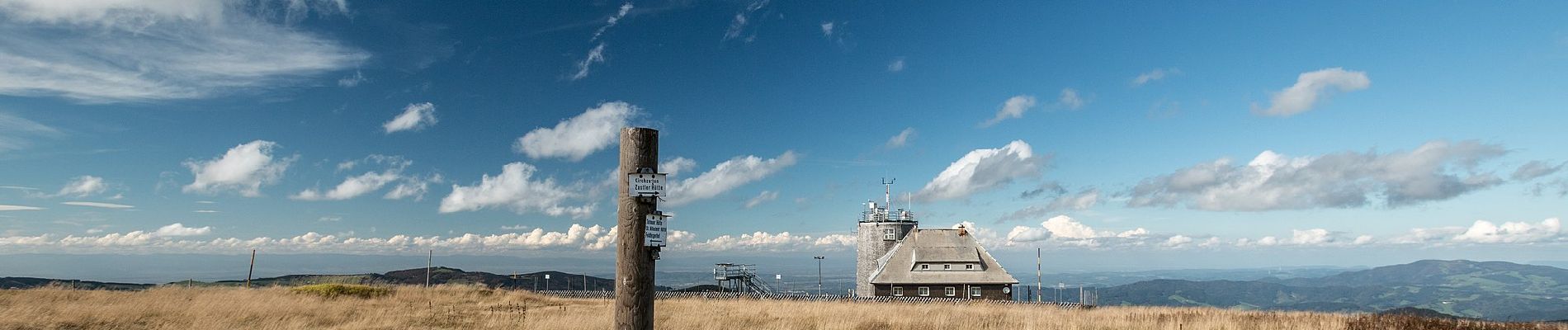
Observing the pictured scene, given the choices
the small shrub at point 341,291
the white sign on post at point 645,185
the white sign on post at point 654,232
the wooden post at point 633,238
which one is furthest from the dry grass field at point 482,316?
the white sign on post at point 645,185

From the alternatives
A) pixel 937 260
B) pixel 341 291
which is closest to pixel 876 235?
pixel 937 260

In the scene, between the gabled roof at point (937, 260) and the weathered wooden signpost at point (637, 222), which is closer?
the weathered wooden signpost at point (637, 222)

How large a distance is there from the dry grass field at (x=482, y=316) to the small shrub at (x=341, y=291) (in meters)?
0.52

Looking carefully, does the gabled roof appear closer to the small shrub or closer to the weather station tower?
the weather station tower

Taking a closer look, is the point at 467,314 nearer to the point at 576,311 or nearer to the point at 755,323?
the point at 576,311

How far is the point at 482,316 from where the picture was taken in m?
18.5

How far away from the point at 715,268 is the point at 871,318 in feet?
156

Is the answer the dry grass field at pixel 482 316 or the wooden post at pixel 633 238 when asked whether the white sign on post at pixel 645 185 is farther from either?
the dry grass field at pixel 482 316

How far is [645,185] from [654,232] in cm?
49

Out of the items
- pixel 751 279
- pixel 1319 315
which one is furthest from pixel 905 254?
pixel 1319 315

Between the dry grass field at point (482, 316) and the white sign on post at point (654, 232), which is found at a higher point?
the white sign on post at point (654, 232)

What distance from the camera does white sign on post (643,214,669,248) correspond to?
313 inches

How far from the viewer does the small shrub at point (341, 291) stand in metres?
23.0

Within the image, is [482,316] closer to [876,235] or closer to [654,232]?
[654,232]
